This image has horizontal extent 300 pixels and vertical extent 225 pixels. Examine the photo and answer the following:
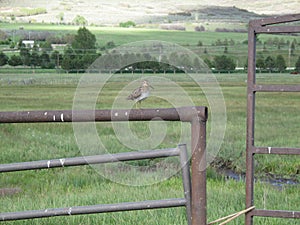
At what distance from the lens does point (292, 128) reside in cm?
1158

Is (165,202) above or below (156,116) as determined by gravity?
below

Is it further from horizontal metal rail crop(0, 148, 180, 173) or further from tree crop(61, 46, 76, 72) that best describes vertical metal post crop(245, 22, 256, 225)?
tree crop(61, 46, 76, 72)

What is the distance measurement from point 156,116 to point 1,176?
5.18 metres

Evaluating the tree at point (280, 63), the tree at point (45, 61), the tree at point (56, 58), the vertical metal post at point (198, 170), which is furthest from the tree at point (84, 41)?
the vertical metal post at point (198, 170)

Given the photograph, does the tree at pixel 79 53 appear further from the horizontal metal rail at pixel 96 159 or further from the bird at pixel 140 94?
the horizontal metal rail at pixel 96 159

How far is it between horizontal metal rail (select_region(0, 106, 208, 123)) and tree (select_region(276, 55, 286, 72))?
64.5ft

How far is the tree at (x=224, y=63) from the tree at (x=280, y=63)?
1.67 metres

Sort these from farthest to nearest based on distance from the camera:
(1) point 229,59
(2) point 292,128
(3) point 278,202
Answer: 1. (1) point 229,59
2. (2) point 292,128
3. (3) point 278,202

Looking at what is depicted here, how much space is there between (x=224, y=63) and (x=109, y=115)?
22.0 m

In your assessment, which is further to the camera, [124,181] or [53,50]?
[53,50]

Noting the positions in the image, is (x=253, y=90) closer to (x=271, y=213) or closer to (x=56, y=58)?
(x=271, y=213)

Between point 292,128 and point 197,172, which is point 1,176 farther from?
point 292,128

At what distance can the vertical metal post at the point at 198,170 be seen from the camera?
2.30 meters

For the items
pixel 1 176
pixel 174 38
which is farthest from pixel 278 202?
pixel 174 38
